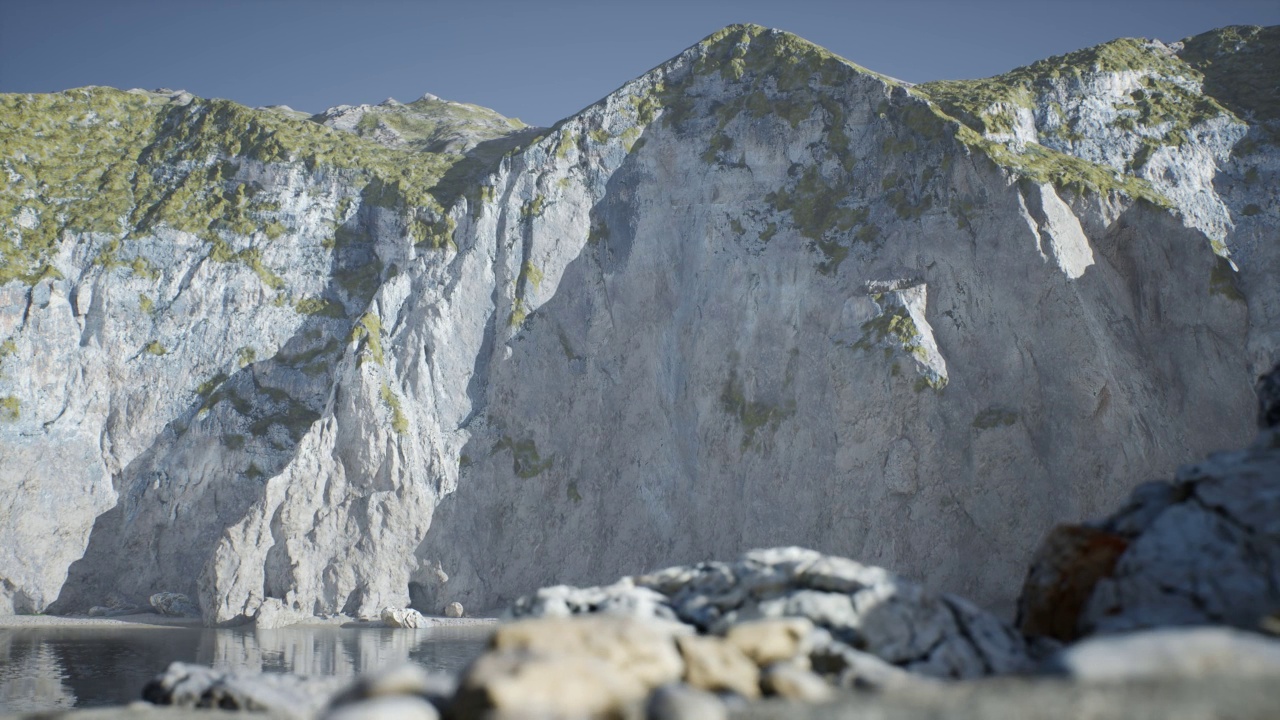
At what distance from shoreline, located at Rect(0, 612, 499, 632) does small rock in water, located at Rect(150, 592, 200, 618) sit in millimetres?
686

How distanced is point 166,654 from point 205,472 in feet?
72.2

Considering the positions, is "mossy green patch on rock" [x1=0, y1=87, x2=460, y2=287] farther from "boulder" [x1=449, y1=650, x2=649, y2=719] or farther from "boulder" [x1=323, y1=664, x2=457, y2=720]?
"boulder" [x1=449, y1=650, x2=649, y2=719]

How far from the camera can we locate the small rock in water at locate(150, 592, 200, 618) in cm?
4828

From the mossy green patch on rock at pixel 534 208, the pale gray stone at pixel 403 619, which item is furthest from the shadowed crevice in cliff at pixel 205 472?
the mossy green patch on rock at pixel 534 208

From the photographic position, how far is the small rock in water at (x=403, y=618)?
44.8 m

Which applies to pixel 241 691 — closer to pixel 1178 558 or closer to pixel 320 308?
pixel 1178 558

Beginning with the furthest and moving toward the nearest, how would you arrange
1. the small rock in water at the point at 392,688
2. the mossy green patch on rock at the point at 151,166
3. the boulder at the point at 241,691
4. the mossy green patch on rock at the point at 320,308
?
the mossy green patch on rock at the point at 151,166, the mossy green patch on rock at the point at 320,308, the boulder at the point at 241,691, the small rock in water at the point at 392,688

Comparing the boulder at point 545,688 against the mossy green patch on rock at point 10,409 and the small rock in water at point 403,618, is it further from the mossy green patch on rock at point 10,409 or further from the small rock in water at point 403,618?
the mossy green patch on rock at point 10,409

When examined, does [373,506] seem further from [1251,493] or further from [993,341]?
[1251,493]

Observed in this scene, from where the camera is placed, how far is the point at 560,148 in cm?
6016

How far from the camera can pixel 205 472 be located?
52.5 m

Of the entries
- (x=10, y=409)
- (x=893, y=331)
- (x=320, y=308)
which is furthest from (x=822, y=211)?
(x=10, y=409)

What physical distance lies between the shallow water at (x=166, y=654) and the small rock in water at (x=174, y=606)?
17.4ft

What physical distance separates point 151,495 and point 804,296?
39748 millimetres
